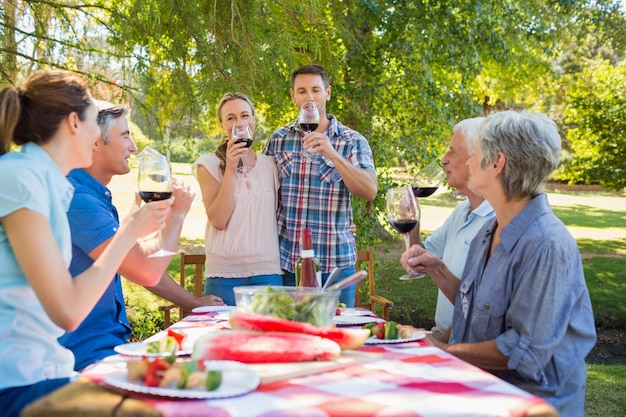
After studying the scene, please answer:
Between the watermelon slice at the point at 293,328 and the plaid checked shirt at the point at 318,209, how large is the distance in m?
1.76

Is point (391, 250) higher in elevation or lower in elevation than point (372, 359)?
lower

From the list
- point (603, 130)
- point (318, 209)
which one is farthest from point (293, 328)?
point (603, 130)

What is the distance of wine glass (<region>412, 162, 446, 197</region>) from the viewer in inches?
133

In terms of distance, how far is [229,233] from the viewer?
3854mm

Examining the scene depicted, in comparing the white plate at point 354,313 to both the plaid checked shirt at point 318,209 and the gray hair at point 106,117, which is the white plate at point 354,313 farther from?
the gray hair at point 106,117

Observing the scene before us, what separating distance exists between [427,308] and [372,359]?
7376mm

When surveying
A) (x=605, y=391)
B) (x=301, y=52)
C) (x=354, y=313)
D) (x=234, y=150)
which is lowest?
(x=605, y=391)

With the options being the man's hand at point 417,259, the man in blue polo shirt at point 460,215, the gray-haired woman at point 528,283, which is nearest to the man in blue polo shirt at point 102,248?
the man's hand at point 417,259

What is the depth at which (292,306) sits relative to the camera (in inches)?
83.6

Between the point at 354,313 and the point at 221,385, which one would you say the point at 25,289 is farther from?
the point at 354,313

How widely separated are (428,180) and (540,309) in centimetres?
117

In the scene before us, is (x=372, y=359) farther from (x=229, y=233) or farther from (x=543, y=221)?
(x=229, y=233)

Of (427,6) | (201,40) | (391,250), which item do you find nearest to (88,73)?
(201,40)

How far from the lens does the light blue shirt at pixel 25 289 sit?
1.92 metres
